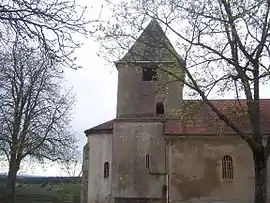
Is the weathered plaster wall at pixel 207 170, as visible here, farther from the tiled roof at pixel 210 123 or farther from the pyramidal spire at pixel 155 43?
the pyramidal spire at pixel 155 43

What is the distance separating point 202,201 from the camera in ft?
84.6

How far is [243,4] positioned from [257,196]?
24.0 ft

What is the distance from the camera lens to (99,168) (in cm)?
3148

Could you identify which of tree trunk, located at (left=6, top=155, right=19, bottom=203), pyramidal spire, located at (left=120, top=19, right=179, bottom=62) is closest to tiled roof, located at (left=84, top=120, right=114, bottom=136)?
tree trunk, located at (left=6, top=155, right=19, bottom=203)

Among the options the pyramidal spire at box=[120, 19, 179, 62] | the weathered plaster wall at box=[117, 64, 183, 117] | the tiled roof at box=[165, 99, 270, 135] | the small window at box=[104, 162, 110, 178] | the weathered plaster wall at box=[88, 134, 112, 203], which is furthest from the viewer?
the small window at box=[104, 162, 110, 178]

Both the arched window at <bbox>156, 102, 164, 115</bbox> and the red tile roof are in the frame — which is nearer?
the red tile roof

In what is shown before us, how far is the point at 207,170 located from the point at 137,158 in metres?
4.56

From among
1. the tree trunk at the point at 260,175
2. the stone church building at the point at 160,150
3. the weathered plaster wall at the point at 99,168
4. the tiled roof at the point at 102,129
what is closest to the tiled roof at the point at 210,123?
the stone church building at the point at 160,150

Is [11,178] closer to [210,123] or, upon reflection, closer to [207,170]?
[207,170]

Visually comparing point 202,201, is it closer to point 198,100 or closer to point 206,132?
point 206,132

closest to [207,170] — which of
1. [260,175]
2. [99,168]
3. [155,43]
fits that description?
[260,175]

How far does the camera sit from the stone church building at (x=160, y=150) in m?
25.9

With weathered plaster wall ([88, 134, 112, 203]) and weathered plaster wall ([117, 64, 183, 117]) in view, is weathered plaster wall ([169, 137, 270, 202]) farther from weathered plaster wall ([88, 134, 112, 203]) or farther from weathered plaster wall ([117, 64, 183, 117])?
weathered plaster wall ([88, 134, 112, 203])

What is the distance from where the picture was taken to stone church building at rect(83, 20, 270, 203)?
2592 cm
